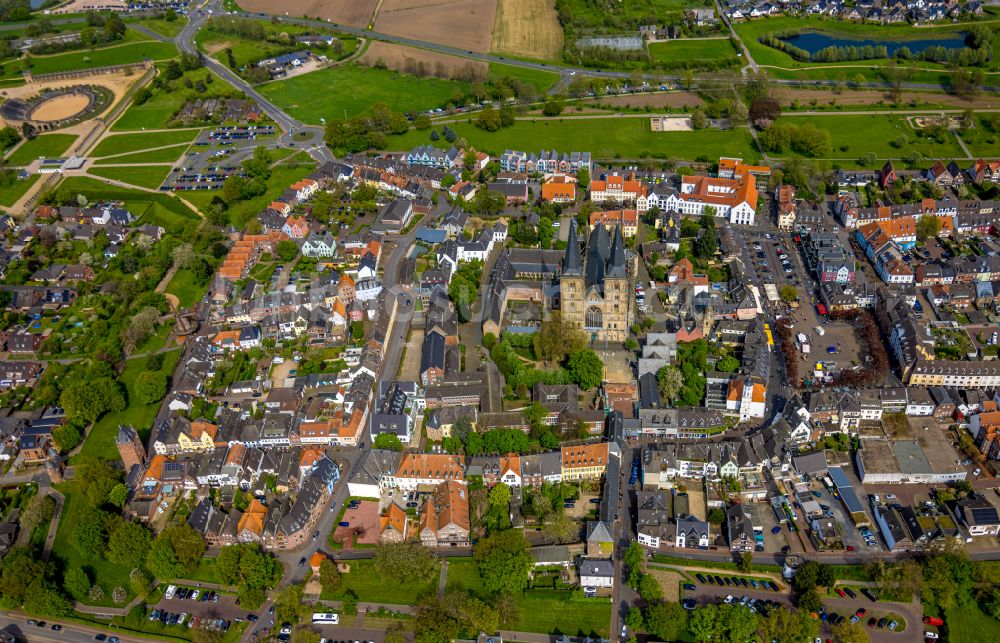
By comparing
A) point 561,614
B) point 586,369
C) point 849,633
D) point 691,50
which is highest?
point 691,50

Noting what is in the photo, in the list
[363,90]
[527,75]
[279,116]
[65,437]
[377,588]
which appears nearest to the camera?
[377,588]

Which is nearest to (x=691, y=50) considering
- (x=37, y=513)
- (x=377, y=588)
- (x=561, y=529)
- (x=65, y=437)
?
(x=561, y=529)

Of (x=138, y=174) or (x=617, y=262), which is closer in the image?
(x=617, y=262)

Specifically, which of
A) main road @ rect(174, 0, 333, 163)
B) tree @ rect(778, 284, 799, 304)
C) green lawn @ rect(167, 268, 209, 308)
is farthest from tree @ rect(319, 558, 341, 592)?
main road @ rect(174, 0, 333, 163)

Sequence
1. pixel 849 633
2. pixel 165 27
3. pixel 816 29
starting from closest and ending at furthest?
pixel 849 633, pixel 816 29, pixel 165 27

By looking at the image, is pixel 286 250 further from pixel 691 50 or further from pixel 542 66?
pixel 691 50

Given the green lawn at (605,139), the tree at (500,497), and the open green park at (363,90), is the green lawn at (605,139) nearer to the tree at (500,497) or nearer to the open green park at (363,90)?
the open green park at (363,90)

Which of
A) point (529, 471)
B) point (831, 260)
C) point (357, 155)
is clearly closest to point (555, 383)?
point (529, 471)
